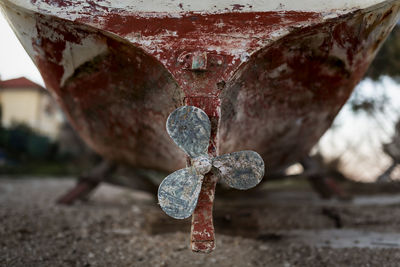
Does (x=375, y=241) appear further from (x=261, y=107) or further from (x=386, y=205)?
(x=386, y=205)

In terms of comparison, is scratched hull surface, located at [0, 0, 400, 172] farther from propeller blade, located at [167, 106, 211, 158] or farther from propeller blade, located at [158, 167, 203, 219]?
propeller blade, located at [158, 167, 203, 219]

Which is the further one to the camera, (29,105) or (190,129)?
(29,105)

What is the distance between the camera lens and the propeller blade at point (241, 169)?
1.77m

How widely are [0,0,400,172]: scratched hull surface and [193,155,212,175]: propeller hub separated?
0.13 meters

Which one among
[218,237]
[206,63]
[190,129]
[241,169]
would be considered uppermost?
[206,63]

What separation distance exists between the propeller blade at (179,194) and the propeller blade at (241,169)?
133 mm

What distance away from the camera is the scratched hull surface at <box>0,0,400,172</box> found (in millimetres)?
1920

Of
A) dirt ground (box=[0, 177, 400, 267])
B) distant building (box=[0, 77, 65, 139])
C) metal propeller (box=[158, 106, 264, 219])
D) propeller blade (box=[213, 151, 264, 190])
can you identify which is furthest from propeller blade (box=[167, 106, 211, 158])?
distant building (box=[0, 77, 65, 139])

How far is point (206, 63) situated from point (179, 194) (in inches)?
25.0

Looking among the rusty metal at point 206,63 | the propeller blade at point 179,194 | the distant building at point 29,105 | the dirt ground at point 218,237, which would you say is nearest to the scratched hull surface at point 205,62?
the rusty metal at point 206,63

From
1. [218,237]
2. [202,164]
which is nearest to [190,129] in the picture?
[202,164]

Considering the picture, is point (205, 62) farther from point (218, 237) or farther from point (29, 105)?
point (29, 105)

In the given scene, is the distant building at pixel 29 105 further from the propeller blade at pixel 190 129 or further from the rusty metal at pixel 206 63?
the propeller blade at pixel 190 129

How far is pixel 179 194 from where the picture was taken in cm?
169
